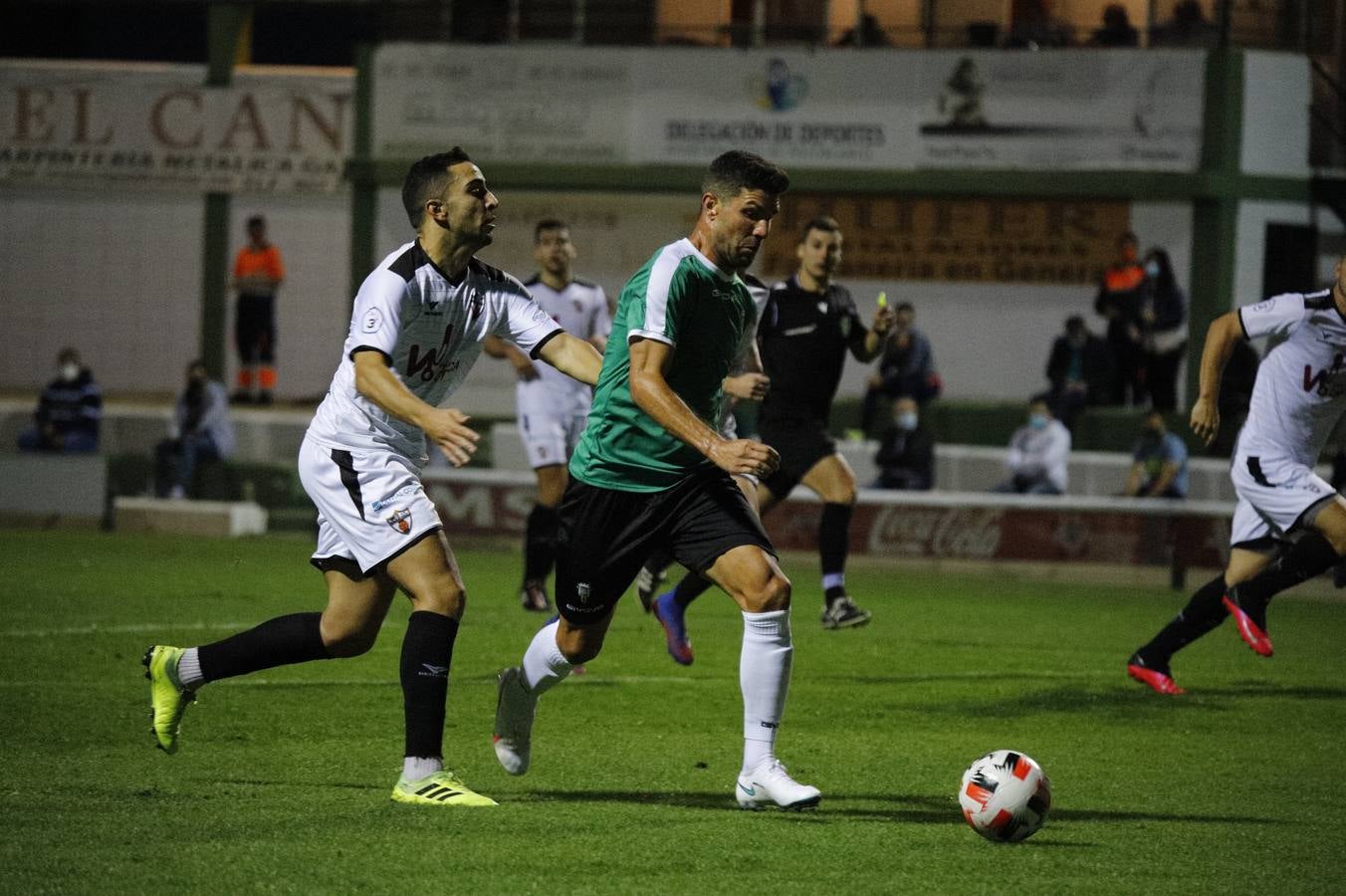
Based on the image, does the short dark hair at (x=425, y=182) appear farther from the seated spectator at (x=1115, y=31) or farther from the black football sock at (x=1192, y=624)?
the seated spectator at (x=1115, y=31)

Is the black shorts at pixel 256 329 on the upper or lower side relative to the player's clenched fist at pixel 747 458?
lower

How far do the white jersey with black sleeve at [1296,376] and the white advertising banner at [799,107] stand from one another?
1472 cm

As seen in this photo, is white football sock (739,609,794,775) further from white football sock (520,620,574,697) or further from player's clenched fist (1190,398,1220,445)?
player's clenched fist (1190,398,1220,445)

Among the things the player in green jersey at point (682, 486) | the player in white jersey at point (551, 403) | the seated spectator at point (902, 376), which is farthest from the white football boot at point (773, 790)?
the seated spectator at point (902, 376)

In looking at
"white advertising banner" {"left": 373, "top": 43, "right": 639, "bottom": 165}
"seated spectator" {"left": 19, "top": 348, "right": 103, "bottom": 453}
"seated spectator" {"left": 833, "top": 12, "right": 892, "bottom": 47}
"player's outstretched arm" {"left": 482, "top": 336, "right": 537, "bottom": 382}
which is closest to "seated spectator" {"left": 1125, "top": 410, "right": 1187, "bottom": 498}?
"seated spectator" {"left": 833, "top": 12, "right": 892, "bottom": 47}

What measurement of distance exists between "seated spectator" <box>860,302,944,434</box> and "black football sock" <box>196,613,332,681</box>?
48.2 feet

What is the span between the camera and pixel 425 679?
6.67 meters

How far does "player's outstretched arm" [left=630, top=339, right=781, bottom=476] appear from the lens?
20.9 ft

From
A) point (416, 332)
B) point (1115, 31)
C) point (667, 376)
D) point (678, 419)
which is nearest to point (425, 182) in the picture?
point (416, 332)

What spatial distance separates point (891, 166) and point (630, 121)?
329cm

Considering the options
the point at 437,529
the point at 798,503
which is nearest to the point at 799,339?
the point at 437,529

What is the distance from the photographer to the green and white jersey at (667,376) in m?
6.86

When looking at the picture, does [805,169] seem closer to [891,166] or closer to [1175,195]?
[891,166]

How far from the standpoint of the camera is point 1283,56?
24.1 m
